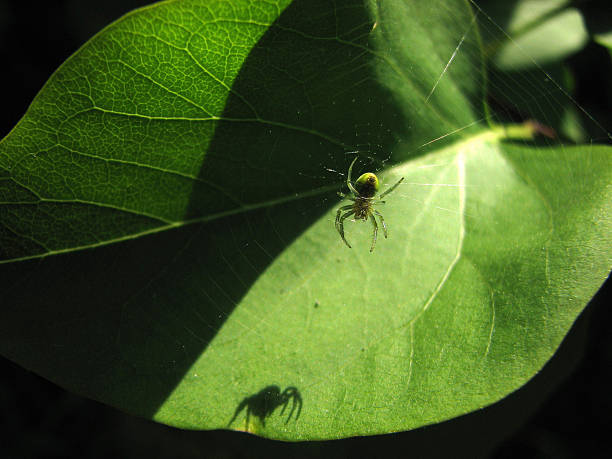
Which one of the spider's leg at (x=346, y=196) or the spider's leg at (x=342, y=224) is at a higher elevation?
the spider's leg at (x=346, y=196)

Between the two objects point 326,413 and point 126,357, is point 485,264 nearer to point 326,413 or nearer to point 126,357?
point 326,413

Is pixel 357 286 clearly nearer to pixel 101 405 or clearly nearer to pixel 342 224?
pixel 342 224

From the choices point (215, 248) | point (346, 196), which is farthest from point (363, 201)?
point (215, 248)

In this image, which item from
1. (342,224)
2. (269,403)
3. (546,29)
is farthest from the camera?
(546,29)

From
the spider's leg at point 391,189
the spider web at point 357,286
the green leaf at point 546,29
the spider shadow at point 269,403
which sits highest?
the green leaf at point 546,29

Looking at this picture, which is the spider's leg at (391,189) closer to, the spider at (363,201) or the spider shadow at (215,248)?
the spider at (363,201)

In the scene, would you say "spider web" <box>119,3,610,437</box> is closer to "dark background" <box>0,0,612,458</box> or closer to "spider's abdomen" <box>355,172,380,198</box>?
"spider's abdomen" <box>355,172,380,198</box>

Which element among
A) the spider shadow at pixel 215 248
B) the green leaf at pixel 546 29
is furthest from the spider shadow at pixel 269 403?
the green leaf at pixel 546 29

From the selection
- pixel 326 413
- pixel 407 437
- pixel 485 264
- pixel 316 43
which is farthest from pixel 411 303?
pixel 316 43
